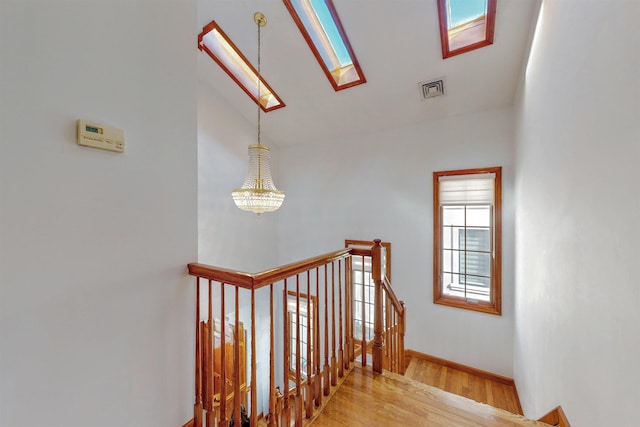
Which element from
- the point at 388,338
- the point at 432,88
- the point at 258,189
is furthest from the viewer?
the point at 432,88

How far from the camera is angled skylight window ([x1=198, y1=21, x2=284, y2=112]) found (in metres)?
3.18

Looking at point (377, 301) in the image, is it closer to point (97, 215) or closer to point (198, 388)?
point (198, 388)

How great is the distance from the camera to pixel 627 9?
831 mm

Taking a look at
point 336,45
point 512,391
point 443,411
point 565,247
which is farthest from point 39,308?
point 512,391

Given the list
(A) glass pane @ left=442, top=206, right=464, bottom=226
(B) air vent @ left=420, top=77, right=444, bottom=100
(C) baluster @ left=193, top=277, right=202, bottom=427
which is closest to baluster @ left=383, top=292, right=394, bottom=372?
(C) baluster @ left=193, top=277, right=202, bottom=427

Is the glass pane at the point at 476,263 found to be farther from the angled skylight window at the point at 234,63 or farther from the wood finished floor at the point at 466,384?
the angled skylight window at the point at 234,63

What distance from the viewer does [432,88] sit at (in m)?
3.15

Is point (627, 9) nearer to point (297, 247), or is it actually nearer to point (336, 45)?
point (336, 45)

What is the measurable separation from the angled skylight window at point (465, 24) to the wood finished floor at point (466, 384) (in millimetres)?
3858

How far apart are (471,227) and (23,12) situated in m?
4.19

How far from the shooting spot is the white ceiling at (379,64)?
2.49m

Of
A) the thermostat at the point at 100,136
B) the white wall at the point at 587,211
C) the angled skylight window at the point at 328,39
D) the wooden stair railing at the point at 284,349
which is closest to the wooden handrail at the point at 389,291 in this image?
the wooden stair railing at the point at 284,349

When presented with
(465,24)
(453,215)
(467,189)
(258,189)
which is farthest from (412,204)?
(258,189)

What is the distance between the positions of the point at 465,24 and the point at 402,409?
3.41 meters
